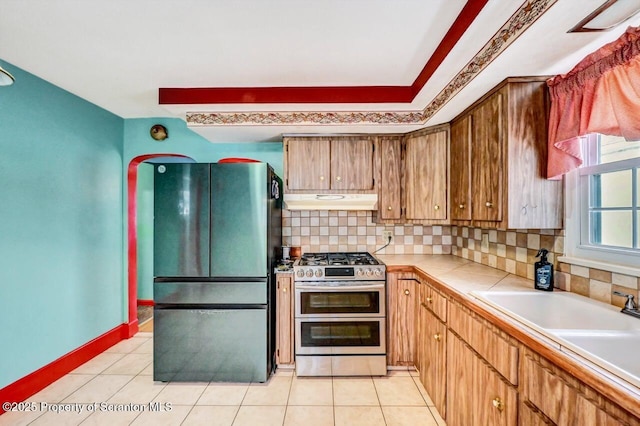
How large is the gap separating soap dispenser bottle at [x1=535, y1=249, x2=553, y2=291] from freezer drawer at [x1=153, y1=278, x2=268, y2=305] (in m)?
1.94

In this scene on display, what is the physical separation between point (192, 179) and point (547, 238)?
2.58 m

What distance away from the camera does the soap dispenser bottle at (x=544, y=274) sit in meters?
1.62

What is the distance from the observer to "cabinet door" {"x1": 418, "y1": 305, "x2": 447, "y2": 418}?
184 cm

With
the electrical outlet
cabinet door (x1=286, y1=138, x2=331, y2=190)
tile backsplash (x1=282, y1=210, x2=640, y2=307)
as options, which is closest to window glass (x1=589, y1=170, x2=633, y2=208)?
tile backsplash (x1=282, y1=210, x2=640, y2=307)

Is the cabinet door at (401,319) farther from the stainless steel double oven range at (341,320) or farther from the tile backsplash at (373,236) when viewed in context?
the tile backsplash at (373,236)

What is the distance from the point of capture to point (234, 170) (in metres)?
2.29

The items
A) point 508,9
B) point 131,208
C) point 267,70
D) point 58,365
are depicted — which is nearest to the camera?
point 508,9

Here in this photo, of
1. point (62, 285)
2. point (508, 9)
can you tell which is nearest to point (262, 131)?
point (508, 9)

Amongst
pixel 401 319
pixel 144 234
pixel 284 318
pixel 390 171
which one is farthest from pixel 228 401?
pixel 144 234

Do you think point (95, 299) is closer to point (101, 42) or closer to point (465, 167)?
point (101, 42)

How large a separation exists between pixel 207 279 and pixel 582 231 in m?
2.55

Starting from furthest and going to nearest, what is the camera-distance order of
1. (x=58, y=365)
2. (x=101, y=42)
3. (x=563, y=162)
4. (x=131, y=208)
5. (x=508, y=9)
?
(x=131, y=208) < (x=58, y=365) < (x=101, y=42) < (x=563, y=162) < (x=508, y=9)

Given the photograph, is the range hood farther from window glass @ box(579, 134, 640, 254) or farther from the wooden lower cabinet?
window glass @ box(579, 134, 640, 254)

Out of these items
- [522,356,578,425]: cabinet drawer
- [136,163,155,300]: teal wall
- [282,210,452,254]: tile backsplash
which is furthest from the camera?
[136,163,155,300]: teal wall
